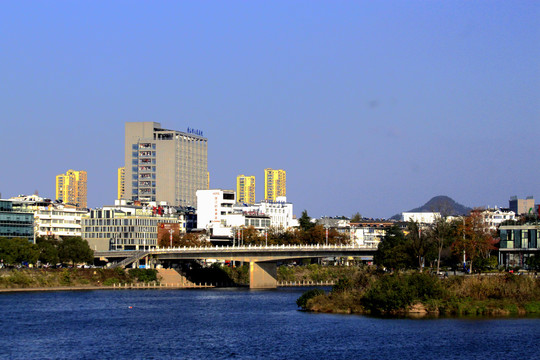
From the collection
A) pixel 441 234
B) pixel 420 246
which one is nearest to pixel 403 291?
pixel 420 246

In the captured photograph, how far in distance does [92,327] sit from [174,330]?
8559 mm

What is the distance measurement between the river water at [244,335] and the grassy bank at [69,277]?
1527 inches

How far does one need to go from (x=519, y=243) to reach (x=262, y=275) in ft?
208

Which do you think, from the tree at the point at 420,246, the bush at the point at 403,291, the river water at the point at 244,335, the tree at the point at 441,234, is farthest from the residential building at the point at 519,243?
the river water at the point at 244,335

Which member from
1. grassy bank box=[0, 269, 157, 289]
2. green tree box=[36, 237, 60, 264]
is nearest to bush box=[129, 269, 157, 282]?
grassy bank box=[0, 269, 157, 289]

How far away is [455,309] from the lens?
89938 mm

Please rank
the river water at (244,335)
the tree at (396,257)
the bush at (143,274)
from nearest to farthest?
the river water at (244,335) < the tree at (396,257) < the bush at (143,274)

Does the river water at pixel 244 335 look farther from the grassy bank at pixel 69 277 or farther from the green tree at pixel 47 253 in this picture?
the green tree at pixel 47 253

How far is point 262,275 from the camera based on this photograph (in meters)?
168

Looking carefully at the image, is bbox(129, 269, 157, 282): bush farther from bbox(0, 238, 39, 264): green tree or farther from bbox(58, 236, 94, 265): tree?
bbox(0, 238, 39, 264): green tree

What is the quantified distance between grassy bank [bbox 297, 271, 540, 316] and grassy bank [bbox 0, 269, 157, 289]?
7230cm

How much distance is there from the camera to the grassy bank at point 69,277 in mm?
148750

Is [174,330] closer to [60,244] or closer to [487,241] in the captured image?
[487,241]

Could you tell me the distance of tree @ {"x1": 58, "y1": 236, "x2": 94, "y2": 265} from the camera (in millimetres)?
175750
